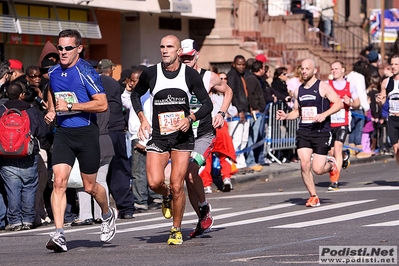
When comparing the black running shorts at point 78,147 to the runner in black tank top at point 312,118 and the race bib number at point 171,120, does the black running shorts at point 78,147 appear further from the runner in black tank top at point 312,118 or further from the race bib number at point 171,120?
the runner in black tank top at point 312,118

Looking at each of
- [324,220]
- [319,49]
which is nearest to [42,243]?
[324,220]

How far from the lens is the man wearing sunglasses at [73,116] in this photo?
1025 centimetres

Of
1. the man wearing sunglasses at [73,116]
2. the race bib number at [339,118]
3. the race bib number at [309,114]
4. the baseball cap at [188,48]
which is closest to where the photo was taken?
the man wearing sunglasses at [73,116]

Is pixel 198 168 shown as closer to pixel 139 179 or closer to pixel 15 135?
pixel 15 135

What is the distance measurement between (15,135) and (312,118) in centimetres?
438

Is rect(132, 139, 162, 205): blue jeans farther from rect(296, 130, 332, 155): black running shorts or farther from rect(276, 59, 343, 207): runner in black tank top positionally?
rect(296, 130, 332, 155): black running shorts

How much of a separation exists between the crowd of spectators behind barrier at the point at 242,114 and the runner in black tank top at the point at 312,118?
2460 millimetres

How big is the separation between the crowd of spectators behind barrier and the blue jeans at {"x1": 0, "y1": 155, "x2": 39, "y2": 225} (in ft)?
0.36

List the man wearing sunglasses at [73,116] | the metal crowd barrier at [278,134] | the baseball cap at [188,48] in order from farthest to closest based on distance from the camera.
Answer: the metal crowd barrier at [278,134]
the baseball cap at [188,48]
the man wearing sunglasses at [73,116]

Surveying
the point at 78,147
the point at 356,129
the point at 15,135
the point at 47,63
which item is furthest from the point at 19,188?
the point at 356,129

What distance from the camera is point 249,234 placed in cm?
1130

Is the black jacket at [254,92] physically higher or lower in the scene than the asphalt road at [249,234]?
higher

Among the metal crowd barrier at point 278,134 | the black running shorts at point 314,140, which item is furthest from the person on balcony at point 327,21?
the black running shorts at point 314,140

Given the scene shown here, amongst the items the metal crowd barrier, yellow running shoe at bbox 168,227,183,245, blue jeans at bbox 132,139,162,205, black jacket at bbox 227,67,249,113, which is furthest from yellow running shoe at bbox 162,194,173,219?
the metal crowd barrier
